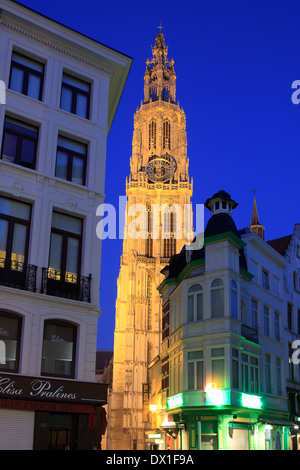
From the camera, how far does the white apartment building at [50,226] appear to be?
59.1 ft

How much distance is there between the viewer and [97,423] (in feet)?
61.6

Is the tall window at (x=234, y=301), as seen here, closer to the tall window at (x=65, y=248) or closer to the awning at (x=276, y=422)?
the awning at (x=276, y=422)

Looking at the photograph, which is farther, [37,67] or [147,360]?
[147,360]

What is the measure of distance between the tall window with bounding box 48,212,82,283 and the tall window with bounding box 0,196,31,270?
102cm

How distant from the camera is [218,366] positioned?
27297 mm

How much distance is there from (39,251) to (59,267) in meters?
1.00

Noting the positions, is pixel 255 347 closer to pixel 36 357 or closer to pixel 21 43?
pixel 36 357

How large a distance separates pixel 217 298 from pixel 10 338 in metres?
12.9

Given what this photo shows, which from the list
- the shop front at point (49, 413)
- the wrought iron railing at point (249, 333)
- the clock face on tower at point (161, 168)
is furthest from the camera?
the clock face on tower at point (161, 168)

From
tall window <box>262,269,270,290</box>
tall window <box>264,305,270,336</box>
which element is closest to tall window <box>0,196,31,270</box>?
tall window <box>262,269,270,290</box>

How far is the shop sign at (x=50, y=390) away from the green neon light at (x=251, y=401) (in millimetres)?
10537

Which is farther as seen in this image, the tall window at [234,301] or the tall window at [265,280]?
the tall window at [265,280]

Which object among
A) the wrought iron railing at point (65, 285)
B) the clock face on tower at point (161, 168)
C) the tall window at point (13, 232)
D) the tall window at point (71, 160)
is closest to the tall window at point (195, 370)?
the wrought iron railing at point (65, 285)
